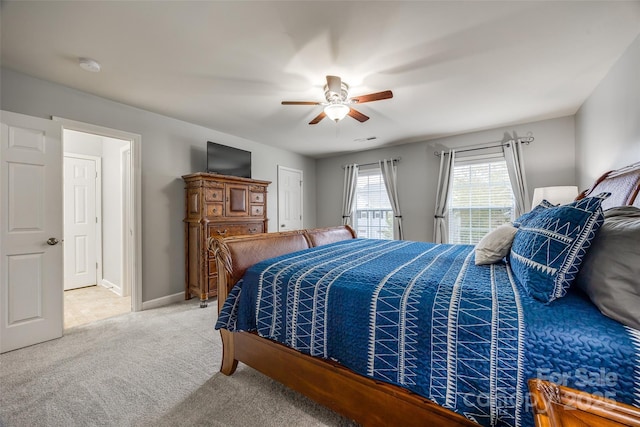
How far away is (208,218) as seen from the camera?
339 cm

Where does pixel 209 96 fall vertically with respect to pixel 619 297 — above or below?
above

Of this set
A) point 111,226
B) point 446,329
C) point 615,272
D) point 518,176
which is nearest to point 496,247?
point 615,272

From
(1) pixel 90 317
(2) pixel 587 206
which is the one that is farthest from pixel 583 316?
(1) pixel 90 317

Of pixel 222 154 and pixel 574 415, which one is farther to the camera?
pixel 222 154

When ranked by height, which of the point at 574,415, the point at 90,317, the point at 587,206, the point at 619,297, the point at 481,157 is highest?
the point at 481,157

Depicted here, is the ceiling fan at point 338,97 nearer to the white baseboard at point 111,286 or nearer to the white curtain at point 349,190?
the white curtain at point 349,190

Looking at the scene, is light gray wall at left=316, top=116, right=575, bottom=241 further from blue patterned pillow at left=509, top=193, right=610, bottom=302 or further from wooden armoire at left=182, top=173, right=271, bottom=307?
blue patterned pillow at left=509, top=193, right=610, bottom=302

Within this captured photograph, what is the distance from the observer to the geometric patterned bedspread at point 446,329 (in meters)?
0.84

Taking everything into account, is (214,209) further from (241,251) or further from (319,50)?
(319,50)

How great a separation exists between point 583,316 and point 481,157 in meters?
3.81

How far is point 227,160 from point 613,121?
4428 millimetres

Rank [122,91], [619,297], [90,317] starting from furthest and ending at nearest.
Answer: [90,317] < [122,91] < [619,297]

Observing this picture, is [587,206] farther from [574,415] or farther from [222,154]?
[222,154]

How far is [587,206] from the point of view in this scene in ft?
3.52
